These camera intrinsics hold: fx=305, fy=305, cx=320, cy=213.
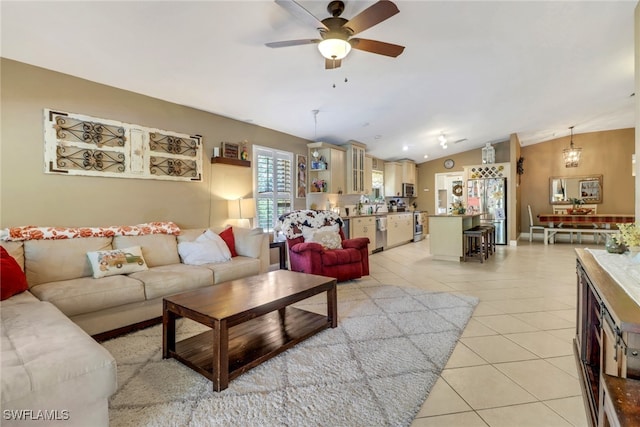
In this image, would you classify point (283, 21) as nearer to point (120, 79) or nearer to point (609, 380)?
point (120, 79)

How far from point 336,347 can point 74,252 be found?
2.55 m

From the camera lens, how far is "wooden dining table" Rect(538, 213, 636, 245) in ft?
24.1

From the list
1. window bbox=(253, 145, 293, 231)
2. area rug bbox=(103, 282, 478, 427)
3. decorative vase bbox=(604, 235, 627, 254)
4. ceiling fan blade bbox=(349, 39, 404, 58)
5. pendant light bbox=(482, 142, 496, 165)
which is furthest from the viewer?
pendant light bbox=(482, 142, 496, 165)

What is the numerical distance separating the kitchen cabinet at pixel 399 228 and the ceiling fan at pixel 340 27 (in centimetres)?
531

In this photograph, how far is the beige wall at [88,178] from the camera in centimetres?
275

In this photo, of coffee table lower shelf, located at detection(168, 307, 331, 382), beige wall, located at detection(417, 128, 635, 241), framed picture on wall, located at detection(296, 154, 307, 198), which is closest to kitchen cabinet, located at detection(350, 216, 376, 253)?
framed picture on wall, located at detection(296, 154, 307, 198)

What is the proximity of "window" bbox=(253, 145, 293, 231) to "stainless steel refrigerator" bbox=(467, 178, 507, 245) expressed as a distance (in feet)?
16.0

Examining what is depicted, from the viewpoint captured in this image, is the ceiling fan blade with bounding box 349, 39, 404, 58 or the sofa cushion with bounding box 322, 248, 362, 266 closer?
the ceiling fan blade with bounding box 349, 39, 404, 58

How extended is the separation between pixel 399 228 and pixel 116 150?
6379mm

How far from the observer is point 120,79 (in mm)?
3168

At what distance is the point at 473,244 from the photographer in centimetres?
654

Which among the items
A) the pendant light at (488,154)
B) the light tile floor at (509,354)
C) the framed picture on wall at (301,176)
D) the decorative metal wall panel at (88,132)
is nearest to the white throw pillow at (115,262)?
the decorative metal wall panel at (88,132)

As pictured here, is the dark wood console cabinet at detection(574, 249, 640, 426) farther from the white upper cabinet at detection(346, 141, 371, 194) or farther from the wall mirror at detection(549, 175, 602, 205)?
the wall mirror at detection(549, 175, 602, 205)

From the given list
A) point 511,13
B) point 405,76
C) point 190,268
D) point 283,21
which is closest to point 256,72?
point 283,21
